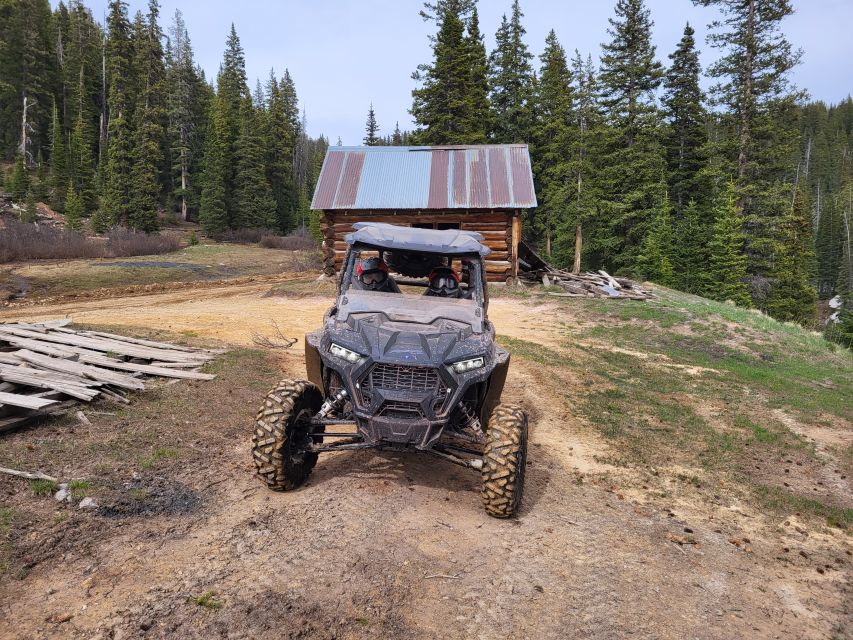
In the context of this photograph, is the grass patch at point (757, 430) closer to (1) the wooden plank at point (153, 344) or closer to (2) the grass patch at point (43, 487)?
(2) the grass patch at point (43, 487)

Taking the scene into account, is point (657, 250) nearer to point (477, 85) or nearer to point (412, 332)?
point (477, 85)

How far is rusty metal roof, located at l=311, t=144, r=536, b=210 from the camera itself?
2306cm

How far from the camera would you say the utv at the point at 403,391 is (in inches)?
181

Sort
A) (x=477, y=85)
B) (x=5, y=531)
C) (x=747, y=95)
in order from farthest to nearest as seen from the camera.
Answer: (x=477, y=85) < (x=747, y=95) < (x=5, y=531)

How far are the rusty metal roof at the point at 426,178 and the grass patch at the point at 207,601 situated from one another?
67.3 ft

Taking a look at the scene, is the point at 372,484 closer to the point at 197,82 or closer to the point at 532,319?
the point at 532,319

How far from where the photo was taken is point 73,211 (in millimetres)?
45250

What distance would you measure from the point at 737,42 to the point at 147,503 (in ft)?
133

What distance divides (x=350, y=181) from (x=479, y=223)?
21.3 ft

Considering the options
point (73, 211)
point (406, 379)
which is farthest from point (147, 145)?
point (406, 379)

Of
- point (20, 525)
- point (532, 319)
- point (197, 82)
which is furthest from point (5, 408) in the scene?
point (197, 82)

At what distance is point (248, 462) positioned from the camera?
587 centimetres

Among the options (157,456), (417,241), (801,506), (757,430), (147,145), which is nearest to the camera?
(157,456)

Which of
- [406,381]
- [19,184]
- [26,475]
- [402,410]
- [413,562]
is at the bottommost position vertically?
[413,562]
